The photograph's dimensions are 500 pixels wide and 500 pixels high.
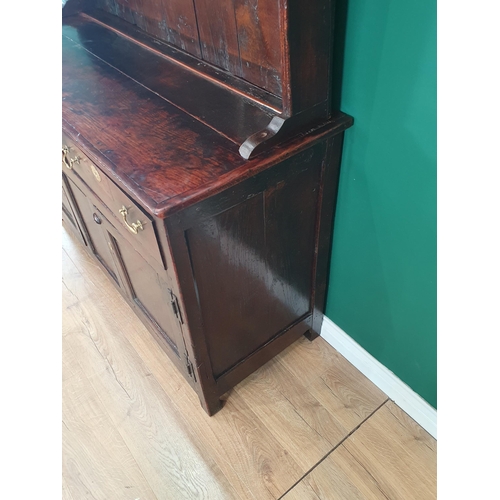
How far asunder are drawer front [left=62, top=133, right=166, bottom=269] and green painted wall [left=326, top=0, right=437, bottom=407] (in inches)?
20.6

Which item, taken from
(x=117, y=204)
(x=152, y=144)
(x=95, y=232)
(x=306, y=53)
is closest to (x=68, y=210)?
(x=95, y=232)

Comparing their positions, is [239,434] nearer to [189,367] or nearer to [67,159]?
[189,367]

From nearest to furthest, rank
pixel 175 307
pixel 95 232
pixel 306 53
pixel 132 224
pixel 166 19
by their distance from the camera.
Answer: pixel 306 53 < pixel 132 224 < pixel 175 307 < pixel 166 19 < pixel 95 232

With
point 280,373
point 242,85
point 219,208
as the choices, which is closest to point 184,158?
point 219,208

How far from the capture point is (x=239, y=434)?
1.36m

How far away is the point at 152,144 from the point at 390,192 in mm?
560

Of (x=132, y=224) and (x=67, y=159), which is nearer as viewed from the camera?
(x=132, y=224)

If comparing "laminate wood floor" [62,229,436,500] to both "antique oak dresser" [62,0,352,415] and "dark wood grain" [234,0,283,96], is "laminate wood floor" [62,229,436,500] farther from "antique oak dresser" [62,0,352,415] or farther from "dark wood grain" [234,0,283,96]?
"dark wood grain" [234,0,283,96]

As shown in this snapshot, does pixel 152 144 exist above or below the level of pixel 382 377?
above

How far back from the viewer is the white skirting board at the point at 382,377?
1299mm

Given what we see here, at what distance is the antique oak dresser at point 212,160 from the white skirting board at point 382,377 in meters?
0.18

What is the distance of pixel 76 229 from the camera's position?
1825mm

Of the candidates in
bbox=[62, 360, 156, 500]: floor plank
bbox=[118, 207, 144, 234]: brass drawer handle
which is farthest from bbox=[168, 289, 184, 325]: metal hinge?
bbox=[62, 360, 156, 500]: floor plank

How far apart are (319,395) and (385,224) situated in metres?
0.66
